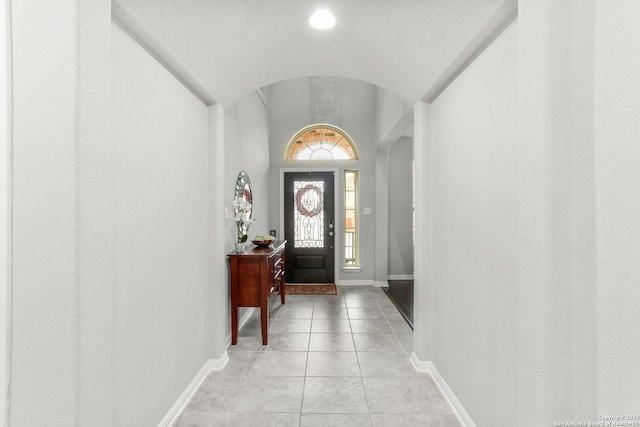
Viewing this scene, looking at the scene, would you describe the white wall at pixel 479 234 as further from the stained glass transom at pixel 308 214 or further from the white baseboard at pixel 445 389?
the stained glass transom at pixel 308 214

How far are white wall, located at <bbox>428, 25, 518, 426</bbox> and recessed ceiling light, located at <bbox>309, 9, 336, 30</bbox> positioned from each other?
2.87ft

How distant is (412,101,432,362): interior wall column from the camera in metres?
2.72

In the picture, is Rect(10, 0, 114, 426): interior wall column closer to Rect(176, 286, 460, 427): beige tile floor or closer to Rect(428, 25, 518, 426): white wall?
Rect(176, 286, 460, 427): beige tile floor

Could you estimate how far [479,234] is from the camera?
1.88 m

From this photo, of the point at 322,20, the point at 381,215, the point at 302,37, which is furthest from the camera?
the point at 381,215

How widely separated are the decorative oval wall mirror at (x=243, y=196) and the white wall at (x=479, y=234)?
193 centimetres

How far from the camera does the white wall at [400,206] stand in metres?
6.32

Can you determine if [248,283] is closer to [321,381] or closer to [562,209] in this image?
[321,381]

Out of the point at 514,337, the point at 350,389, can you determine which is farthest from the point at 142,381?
the point at 514,337

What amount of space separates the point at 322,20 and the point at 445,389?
2555 mm

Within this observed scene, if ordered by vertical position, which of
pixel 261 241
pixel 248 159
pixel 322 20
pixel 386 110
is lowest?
pixel 261 241

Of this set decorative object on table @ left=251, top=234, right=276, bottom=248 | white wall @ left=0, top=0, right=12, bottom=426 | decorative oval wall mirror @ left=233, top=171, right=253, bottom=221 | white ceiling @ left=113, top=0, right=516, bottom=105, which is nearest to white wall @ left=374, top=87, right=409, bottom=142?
white ceiling @ left=113, top=0, right=516, bottom=105

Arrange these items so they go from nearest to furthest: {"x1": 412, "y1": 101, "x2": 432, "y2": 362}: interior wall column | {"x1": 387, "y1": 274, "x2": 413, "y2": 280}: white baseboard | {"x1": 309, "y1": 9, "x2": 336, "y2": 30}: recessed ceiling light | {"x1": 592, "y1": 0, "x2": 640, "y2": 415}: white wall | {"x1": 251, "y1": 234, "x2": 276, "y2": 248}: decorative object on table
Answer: {"x1": 592, "y1": 0, "x2": 640, "y2": 415}: white wall
{"x1": 309, "y1": 9, "x2": 336, "y2": 30}: recessed ceiling light
{"x1": 412, "y1": 101, "x2": 432, "y2": 362}: interior wall column
{"x1": 251, "y1": 234, "x2": 276, "y2": 248}: decorative object on table
{"x1": 387, "y1": 274, "x2": 413, "y2": 280}: white baseboard

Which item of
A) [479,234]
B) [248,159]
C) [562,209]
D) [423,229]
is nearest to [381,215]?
[248,159]
